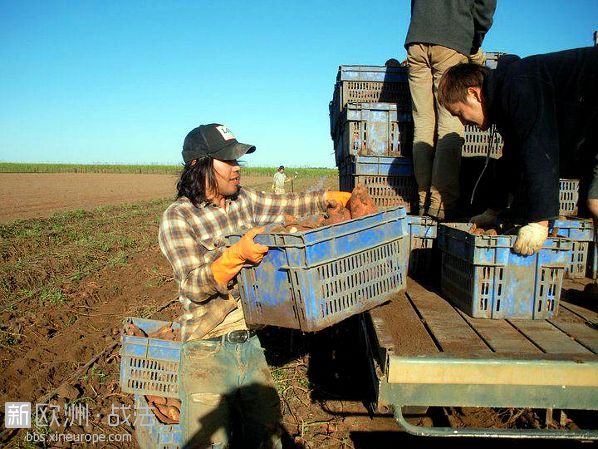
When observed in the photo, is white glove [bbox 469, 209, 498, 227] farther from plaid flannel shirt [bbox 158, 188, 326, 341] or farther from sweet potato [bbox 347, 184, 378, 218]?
plaid flannel shirt [bbox 158, 188, 326, 341]

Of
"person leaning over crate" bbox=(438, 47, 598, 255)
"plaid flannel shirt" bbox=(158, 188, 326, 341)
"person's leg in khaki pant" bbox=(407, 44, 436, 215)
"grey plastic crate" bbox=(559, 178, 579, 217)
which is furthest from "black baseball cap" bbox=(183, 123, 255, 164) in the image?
"grey plastic crate" bbox=(559, 178, 579, 217)

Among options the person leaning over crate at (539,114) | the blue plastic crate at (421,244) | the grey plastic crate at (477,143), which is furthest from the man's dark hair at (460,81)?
the grey plastic crate at (477,143)

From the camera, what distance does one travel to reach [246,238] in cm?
229

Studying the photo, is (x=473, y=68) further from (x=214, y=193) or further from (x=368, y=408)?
(x=368, y=408)

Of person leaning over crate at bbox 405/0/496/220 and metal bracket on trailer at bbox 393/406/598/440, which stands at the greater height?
person leaning over crate at bbox 405/0/496/220

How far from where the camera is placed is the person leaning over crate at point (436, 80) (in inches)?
160

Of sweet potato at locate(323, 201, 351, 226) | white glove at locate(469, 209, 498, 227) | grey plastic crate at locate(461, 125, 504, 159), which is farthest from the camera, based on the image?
grey plastic crate at locate(461, 125, 504, 159)

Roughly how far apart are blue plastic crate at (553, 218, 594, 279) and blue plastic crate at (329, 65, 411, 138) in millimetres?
2294

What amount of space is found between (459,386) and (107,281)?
7386 millimetres

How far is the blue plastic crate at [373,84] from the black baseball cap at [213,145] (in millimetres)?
2404

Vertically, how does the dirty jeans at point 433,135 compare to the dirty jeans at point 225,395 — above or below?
above

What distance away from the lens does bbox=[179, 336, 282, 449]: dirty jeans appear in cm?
277

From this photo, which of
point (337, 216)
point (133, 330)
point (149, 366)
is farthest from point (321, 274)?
point (133, 330)

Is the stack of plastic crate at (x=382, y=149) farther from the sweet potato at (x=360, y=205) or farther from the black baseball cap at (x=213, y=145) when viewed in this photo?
the black baseball cap at (x=213, y=145)
